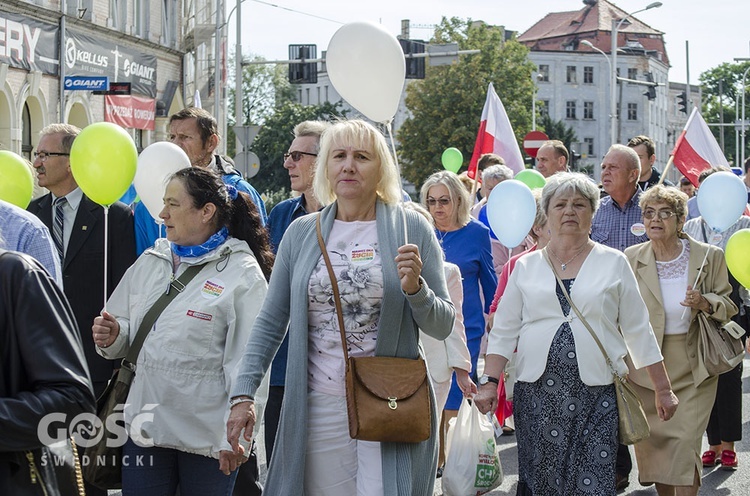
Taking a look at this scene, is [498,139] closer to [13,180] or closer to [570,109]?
[13,180]

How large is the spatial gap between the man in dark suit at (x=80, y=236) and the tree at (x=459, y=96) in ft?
187

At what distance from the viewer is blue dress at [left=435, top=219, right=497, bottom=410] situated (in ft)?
26.0

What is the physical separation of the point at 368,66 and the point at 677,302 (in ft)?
10.5

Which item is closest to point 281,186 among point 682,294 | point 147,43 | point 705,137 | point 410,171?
point 410,171

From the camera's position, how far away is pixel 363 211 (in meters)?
4.47

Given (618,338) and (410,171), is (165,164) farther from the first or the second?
(410,171)

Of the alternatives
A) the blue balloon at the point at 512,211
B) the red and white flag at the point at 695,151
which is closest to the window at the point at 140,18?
the red and white flag at the point at 695,151

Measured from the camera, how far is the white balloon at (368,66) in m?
4.75

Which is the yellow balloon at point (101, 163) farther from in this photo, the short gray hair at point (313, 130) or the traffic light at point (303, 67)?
the traffic light at point (303, 67)

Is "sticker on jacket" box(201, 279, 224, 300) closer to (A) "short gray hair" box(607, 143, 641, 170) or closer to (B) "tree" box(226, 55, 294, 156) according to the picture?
(A) "short gray hair" box(607, 143, 641, 170)

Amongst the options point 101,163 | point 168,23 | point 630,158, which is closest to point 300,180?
point 101,163

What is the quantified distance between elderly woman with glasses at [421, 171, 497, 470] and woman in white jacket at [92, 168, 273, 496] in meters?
3.18

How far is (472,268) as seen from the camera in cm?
795

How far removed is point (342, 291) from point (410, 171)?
61.2 m
